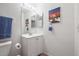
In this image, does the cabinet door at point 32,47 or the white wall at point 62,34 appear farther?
the cabinet door at point 32,47

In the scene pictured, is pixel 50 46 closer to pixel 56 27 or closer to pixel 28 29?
pixel 56 27

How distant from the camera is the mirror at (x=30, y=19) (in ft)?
3.83

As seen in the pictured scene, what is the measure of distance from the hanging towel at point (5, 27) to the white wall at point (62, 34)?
1.60 feet

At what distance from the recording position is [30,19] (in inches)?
46.1

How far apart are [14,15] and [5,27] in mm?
200

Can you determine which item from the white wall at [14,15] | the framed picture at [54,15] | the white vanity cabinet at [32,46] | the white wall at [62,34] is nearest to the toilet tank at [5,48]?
the white wall at [14,15]

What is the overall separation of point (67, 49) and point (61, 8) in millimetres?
532

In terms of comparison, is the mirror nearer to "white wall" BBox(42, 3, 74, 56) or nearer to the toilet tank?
"white wall" BBox(42, 3, 74, 56)

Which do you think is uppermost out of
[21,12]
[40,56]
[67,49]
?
[21,12]

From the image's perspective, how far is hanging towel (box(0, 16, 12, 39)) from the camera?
3.70ft

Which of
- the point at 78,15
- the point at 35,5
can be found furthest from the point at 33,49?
the point at 78,15

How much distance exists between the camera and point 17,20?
1.17 metres

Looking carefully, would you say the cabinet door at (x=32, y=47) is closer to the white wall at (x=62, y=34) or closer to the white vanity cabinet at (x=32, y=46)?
the white vanity cabinet at (x=32, y=46)

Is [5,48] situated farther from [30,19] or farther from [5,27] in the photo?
[30,19]
